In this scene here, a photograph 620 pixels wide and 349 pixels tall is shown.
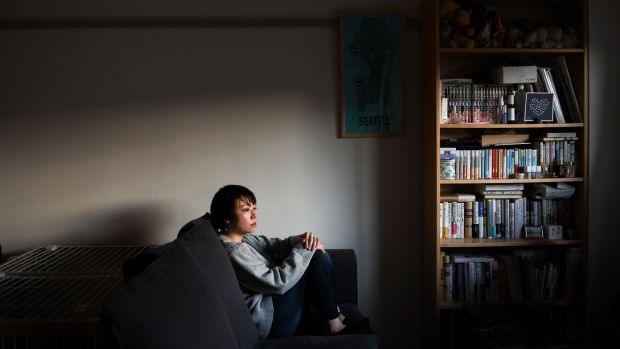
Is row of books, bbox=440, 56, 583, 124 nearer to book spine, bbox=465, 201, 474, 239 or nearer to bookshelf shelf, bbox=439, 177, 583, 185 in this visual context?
bookshelf shelf, bbox=439, 177, 583, 185

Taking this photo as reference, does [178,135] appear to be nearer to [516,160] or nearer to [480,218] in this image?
[480,218]

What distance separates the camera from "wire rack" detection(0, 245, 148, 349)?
1639mm

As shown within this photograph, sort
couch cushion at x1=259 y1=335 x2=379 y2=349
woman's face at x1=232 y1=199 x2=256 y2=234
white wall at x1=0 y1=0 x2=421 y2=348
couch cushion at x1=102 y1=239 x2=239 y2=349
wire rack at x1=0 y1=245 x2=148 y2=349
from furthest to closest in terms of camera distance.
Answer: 1. white wall at x1=0 y1=0 x2=421 y2=348
2. woman's face at x1=232 y1=199 x2=256 y2=234
3. couch cushion at x1=259 y1=335 x2=379 y2=349
4. wire rack at x1=0 y1=245 x2=148 y2=349
5. couch cushion at x1=102 y1=239 x2=239 y2=349

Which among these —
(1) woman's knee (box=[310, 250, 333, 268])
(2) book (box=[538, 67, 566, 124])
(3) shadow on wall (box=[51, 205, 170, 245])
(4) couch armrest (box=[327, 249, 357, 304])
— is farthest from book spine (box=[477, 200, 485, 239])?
(3) shadow on wall (box=[51, 205, 170, 245])

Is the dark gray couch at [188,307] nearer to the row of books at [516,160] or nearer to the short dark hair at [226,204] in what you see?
the short dark hair at [226,204]

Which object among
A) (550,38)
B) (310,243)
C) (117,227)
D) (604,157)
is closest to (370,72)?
(550,38)

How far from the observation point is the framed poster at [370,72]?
8.79ft

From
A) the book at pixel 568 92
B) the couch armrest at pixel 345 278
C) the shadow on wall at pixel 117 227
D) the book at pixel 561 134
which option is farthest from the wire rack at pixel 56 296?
the book at pixel 568 92

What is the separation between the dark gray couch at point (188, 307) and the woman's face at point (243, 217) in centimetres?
15

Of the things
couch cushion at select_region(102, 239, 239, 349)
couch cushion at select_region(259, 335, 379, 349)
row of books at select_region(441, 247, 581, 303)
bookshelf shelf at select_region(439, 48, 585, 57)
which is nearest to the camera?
couch cushion at select_region(102, 239, 239, 349)

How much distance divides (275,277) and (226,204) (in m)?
0.41

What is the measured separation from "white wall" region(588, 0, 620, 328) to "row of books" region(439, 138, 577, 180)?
0.97 ft

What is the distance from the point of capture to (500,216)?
259 cm

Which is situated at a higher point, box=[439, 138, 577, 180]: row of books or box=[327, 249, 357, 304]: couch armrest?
box=[439, 138, 577, 180]: row of books
